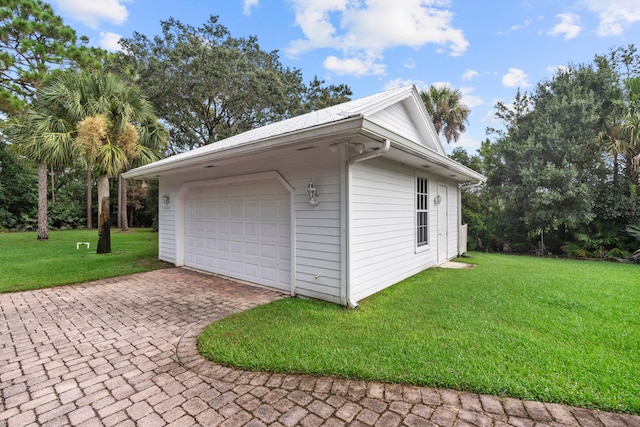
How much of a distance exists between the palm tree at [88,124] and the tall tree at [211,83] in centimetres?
668

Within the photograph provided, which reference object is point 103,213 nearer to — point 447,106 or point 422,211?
point 422,211

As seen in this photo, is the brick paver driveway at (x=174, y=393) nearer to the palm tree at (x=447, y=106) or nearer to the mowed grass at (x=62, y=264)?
the mowed grass at (x=62, y=264)

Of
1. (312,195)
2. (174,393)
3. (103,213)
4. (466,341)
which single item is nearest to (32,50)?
(103,213)

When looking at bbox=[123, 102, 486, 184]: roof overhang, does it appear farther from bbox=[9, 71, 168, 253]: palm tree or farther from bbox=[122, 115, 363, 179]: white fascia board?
bbox=[9, 71, 168, 253]: palm tree

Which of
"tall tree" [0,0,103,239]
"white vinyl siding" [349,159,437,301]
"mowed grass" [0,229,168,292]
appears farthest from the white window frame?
"tall tree" [0,0,103,239]

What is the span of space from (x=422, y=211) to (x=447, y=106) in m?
9.08

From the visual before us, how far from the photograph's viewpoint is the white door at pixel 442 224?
803 centimetres

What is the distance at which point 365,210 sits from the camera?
4.73 metres

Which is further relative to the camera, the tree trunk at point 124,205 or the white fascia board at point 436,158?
the tree trunk at point 124,205

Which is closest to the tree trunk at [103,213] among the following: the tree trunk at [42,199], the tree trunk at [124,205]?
the tree trunk at [42,199]

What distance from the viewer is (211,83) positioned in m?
15.1

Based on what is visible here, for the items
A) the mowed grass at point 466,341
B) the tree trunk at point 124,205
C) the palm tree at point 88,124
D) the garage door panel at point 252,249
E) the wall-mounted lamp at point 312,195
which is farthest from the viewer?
the tree trunk at point 124,205

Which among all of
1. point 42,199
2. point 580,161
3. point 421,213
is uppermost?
point 580,161

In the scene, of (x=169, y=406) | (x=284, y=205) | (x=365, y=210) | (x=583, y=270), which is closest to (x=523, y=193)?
(x=583, y=270)
